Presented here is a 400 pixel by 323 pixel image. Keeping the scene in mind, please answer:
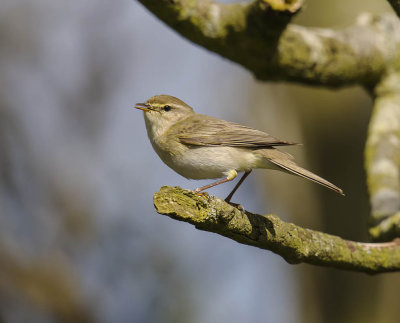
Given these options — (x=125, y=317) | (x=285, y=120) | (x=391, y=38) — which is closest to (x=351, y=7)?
(x=285, y=120)

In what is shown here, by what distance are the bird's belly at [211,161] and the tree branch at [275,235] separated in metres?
0.80

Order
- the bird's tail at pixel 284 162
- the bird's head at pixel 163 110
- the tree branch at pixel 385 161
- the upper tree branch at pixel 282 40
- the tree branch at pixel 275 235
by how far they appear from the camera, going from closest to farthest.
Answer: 1. the tree branch at pixel 275 235
2. the bird's tail at pixel 284 162
3. the tree branch at pixel 385 161
4. the upper tree branch at pixel 282 40
5. the bird's head at pixel 163 110

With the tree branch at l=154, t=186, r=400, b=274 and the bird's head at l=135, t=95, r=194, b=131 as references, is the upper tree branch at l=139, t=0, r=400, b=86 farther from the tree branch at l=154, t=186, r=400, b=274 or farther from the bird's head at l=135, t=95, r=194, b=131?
the tree branch at l=154, t=186, r=400, b=274

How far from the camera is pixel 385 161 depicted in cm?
447

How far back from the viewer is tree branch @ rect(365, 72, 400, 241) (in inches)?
158

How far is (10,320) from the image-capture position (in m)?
5.68

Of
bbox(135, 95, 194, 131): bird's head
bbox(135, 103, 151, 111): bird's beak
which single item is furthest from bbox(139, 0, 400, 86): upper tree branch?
bbox(135, 103, 151, 111): bird's beak

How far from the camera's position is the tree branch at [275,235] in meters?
2.78

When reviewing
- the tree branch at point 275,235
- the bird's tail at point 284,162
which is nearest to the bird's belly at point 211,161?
the bird's tail at point 284,162

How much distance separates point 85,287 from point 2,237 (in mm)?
1197

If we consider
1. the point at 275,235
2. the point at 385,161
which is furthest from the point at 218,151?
the point at 385,161

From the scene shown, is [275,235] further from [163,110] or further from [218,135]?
[163,110]

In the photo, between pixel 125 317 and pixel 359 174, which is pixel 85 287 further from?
pixel 359 174

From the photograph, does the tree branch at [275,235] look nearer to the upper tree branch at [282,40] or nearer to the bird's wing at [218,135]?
the bird's wing at [218,135]
